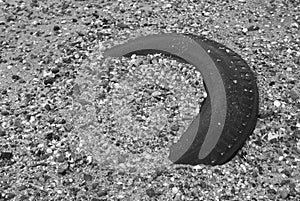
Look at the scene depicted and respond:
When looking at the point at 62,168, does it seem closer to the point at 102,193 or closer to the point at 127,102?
the point at 102,193

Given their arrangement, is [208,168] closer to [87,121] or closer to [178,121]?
[178,121]

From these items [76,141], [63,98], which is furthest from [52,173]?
[63,98]

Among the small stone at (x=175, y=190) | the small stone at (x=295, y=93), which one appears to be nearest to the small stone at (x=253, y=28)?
the small stone at (x=295, y=93)

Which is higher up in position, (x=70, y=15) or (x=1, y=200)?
(x=70, y=15)

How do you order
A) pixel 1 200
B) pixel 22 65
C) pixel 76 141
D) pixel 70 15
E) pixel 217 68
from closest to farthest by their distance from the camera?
pixel 1 200, pixel 76 141, pixel 217 68, pixel 22 65, pixel 70 15

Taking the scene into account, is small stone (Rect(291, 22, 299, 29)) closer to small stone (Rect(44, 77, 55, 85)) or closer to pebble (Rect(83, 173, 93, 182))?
small stone (Rect(44, 77, 55, 85))

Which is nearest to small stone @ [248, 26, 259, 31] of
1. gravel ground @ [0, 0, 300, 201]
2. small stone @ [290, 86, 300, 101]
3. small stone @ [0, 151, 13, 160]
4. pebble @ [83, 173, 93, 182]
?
gravel ground @ [0, 0, 300, 201]

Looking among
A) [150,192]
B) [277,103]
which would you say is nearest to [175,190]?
[150,192]
